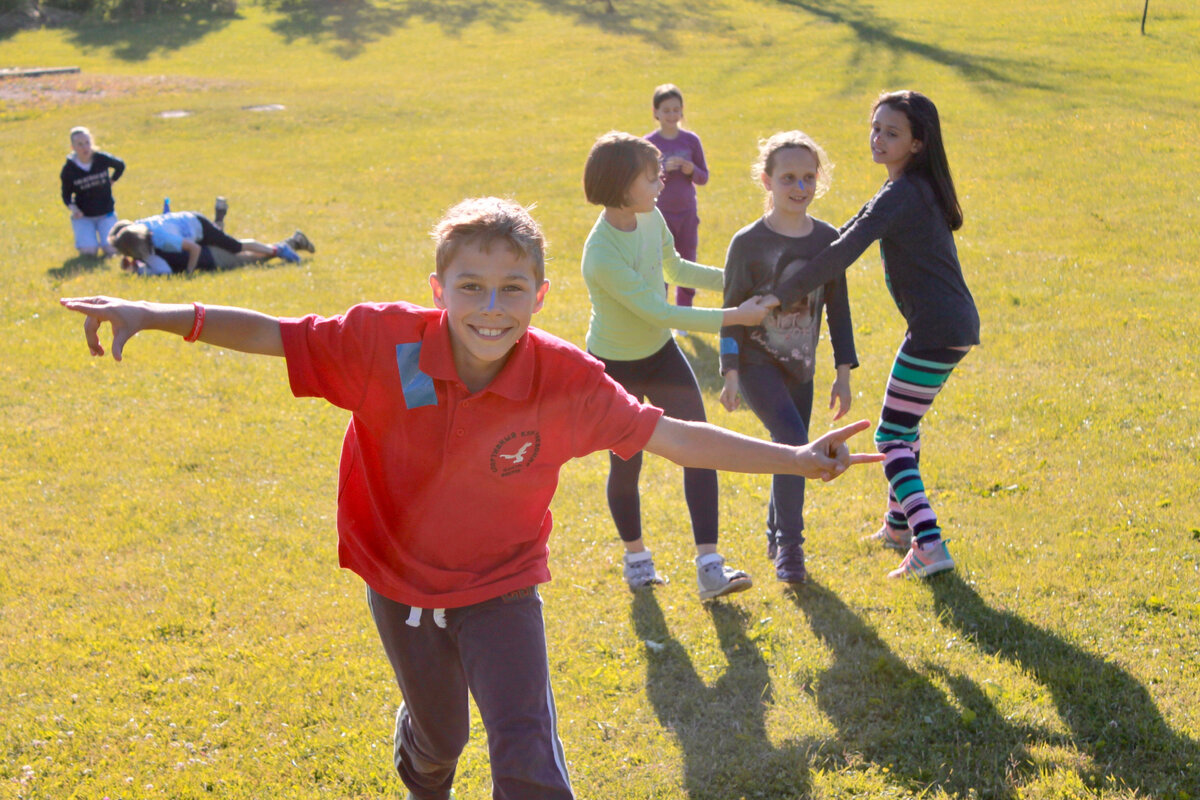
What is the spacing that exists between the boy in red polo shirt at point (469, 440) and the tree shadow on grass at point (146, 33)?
4627 cm

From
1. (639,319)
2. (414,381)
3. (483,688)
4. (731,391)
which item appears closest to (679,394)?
(731,391)

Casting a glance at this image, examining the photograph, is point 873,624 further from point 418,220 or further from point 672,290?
Answer: point 418,220

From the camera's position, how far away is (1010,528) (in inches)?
235

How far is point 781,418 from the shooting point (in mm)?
5246

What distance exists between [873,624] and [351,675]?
2507 millimetres

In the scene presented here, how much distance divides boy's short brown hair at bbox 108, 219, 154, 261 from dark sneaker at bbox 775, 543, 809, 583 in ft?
34.3

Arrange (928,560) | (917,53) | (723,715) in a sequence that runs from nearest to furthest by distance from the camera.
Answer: (723,715)
(928,560)
(917,53)

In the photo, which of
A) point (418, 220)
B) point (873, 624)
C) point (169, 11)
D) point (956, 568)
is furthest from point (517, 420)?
point (169, 11)

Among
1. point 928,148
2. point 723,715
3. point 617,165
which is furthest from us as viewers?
point 928,148

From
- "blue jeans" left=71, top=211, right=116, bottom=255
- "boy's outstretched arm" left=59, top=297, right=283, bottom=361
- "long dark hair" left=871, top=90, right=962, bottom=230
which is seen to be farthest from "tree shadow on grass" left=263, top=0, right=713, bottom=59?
"boy's outstretched arm" left=59, top=297, right=283, bottom=361

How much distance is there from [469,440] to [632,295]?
6.96ft

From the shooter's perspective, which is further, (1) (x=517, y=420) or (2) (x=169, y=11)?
(2) (x=169, y=11)

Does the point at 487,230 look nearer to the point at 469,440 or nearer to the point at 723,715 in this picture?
the point at 469,440

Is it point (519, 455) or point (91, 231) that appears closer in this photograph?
point (519, 455)
